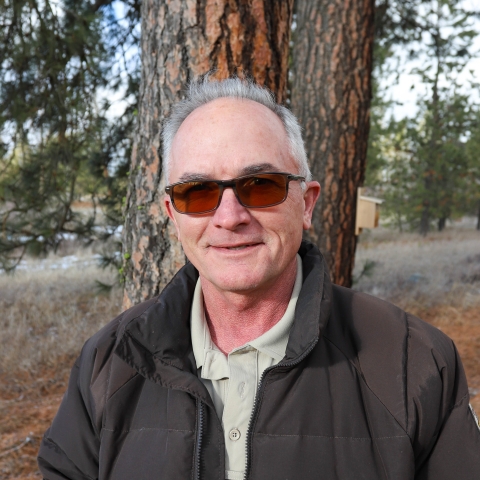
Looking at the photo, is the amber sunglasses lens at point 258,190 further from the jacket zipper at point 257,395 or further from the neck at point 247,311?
the jacket zipper at point 257,395

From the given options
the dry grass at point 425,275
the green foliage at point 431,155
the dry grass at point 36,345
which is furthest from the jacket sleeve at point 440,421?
the green foliage at point 431,155

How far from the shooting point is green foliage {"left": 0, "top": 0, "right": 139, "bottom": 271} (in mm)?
4621

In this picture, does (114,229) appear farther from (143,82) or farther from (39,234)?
(143,82)

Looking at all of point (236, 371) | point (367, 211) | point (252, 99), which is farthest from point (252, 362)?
point (367, 211)

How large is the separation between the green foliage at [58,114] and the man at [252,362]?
11.2 ft

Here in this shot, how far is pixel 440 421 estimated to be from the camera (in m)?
1.44

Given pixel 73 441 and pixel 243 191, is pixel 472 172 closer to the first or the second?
pixel 243 191

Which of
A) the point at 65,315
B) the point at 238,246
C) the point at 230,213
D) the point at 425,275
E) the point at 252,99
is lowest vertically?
the point at 65,315

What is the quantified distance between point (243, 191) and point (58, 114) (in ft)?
13.6

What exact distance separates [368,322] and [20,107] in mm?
4526

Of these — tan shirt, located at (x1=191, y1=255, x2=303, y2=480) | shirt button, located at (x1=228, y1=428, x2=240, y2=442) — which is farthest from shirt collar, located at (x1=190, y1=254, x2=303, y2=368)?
shirt button, located at (x1=228, y1=428, x2=240, y2=442)

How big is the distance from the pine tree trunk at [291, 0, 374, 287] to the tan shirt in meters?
2.53

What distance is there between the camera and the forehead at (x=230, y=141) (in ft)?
5.28

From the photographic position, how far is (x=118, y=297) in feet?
26.7
